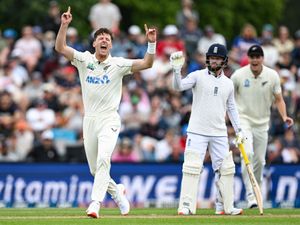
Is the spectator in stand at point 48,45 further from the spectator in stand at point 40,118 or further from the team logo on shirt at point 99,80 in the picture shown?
the team logo on shirt at point 99,80

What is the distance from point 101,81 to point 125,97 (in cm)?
1119

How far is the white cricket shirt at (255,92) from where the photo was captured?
2092 centimetres

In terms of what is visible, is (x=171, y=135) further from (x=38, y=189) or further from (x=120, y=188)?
(x=120, y=188)

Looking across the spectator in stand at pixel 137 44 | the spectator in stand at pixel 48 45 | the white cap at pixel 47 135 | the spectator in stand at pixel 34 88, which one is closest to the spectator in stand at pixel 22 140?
the white cap at pixel 47 135

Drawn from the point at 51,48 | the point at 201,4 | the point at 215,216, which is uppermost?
the point at 201,4

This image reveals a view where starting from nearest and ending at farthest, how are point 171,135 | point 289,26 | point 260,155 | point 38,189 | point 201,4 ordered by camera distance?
point 260,155 → point 38,189 → point 171,135 → point 201,4 → point 289,26

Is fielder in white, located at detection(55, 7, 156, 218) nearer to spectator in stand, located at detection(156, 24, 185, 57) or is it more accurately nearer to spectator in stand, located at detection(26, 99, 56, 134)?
spectator in stand, located at detection(26, 99, 56, 134)

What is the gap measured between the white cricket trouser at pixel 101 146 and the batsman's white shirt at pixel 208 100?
138cm

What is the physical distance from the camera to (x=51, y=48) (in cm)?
3123

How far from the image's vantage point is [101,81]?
17.9 meters

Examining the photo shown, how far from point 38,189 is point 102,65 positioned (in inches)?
293

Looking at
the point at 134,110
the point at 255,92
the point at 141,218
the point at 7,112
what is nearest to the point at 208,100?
the point at 141,218

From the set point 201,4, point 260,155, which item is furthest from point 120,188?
point 201,4

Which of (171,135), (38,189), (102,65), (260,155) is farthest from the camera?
(171,135)
